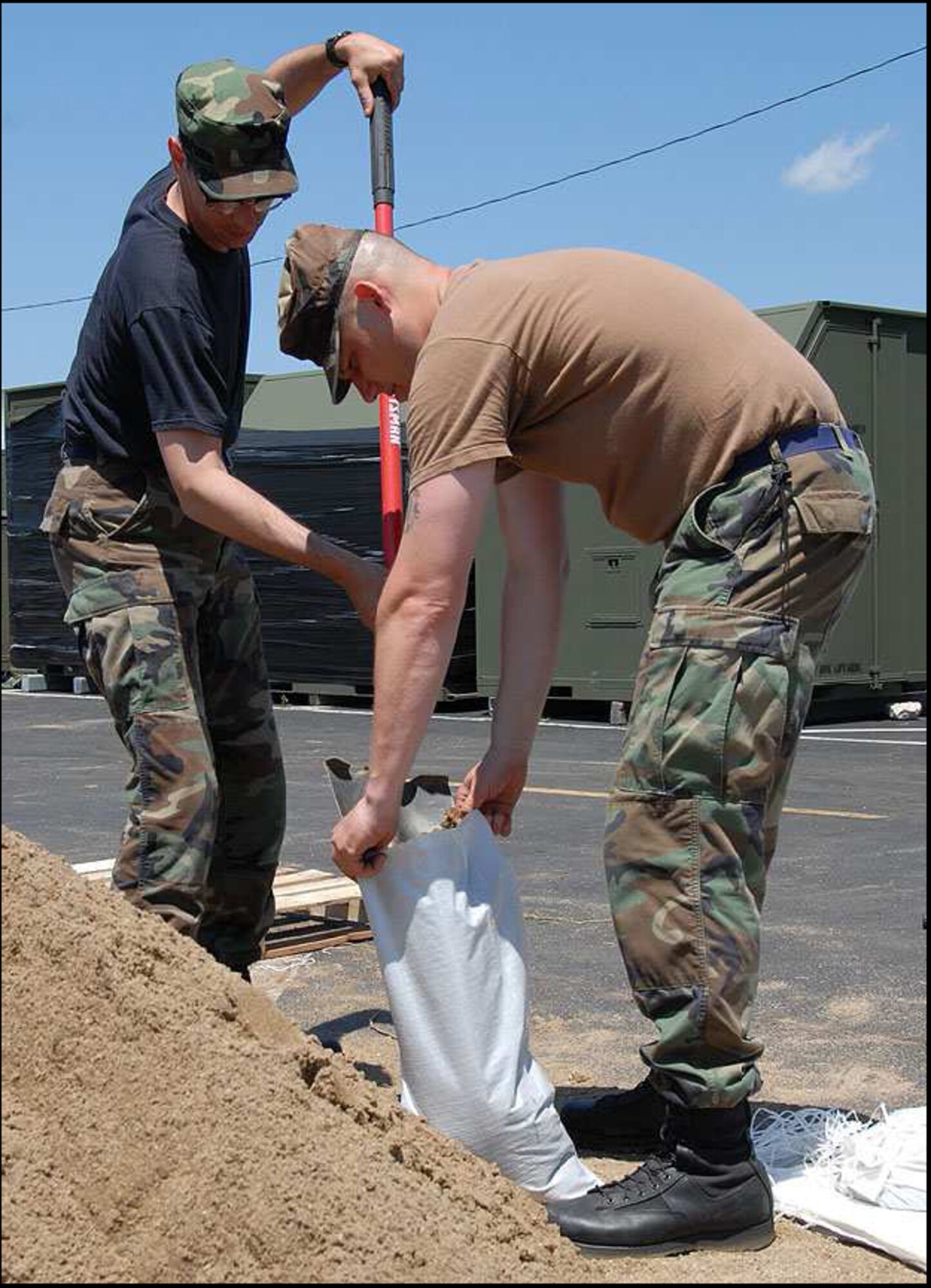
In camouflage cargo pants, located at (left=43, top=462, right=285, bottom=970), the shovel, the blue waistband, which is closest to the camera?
the blue waistband

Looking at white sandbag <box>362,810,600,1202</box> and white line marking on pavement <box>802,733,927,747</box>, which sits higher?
white sandbag <box>362,810,600,1202</box>

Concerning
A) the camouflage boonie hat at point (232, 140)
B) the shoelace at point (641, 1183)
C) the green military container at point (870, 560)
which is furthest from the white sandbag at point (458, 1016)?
the green military container at point (870, 560)

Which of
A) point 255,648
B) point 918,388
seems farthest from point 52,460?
point 255,648

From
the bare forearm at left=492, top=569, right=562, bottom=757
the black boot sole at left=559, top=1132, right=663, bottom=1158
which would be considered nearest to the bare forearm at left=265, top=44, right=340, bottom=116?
the bare forearm at left=492, top=569, right=562, bottom=757

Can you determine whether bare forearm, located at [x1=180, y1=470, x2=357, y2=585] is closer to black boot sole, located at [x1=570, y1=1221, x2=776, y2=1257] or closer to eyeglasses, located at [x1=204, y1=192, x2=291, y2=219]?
eyeglasses, located at [x1=204, y1=192, x2=291, y2=219]

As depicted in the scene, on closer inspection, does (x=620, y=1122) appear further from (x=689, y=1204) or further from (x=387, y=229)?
(x=387, y=229)

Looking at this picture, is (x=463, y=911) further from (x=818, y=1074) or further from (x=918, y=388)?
(x=918, y=388)

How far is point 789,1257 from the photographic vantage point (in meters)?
2.79

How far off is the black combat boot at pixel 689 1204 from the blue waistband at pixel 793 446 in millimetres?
1119

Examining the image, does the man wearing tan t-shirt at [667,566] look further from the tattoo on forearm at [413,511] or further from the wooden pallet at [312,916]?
the wooden pallet at [312,916]

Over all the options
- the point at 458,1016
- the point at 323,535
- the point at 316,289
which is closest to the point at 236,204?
the point at 316,289

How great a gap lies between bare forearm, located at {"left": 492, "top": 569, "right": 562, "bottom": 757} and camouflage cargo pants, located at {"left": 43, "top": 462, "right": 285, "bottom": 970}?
2.21 ft

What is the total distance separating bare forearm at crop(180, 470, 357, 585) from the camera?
130 inches

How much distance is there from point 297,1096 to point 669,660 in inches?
37.5
